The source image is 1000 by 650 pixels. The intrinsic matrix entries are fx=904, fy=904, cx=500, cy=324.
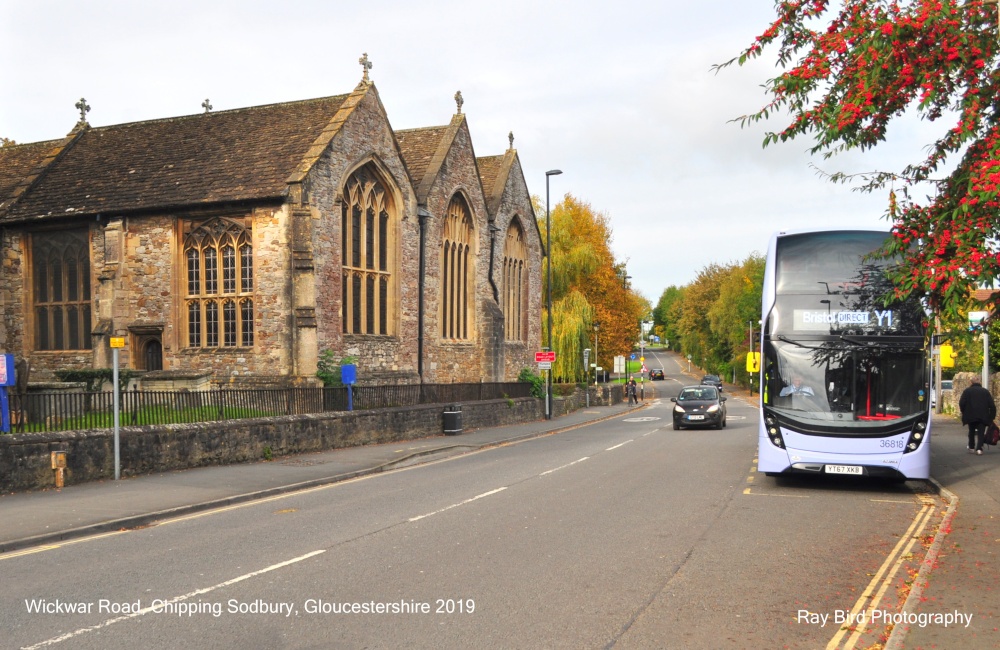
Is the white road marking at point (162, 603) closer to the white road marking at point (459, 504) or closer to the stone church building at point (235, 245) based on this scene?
the white road marking at point (459, 504)

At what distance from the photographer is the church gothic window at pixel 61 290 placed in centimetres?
3058

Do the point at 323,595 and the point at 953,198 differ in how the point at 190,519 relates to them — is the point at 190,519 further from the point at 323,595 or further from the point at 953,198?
the point at 953,198

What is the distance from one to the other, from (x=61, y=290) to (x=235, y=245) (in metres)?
7.40

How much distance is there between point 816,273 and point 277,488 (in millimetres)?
9188

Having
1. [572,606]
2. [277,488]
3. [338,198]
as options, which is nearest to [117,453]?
[277,488]

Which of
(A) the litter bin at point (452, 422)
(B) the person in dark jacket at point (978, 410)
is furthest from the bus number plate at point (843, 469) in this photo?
(A) the litter bin at point (452, 422)

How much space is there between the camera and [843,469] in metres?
13.8

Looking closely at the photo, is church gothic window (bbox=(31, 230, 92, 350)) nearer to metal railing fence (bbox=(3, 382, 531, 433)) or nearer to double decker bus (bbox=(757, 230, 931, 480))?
metal railing fence (bbox=(3, 382, 531, 433))

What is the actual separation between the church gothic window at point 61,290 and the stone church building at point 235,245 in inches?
2.2

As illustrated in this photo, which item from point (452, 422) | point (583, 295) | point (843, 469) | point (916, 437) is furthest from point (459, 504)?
point (583, 295)

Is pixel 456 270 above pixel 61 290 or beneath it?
above

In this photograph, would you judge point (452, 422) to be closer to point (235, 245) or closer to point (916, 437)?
point (235, 245)

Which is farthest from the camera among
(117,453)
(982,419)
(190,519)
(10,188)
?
(10,188)

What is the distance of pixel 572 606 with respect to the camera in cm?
700
